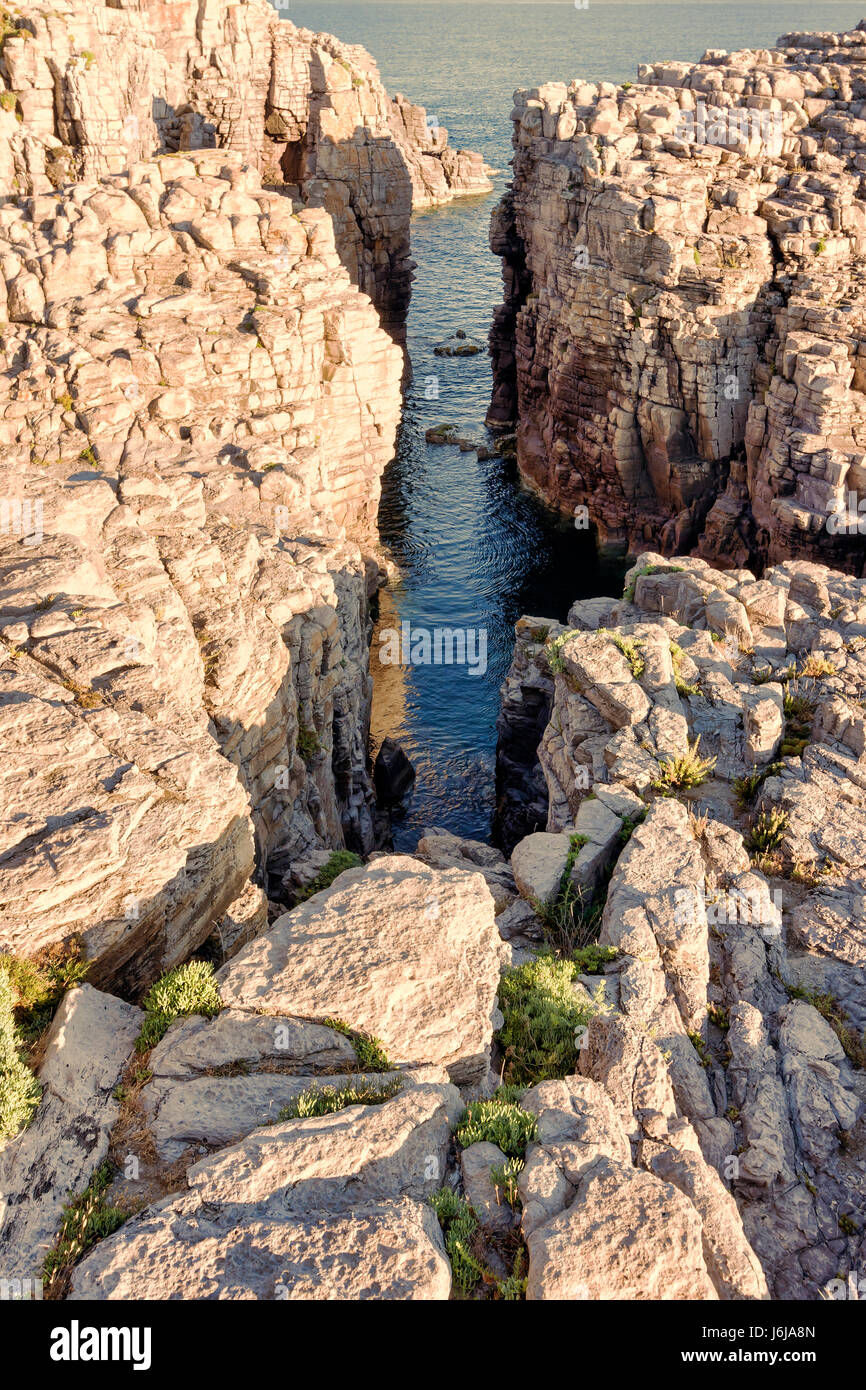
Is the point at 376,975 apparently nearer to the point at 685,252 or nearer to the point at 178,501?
the point at 178,501

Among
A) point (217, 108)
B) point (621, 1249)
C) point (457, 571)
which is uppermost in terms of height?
point (217, 108)

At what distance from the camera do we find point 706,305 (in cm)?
5316

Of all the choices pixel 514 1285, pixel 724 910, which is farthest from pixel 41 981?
pixel 724 910

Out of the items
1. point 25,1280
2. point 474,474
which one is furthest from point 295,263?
point 25,1280

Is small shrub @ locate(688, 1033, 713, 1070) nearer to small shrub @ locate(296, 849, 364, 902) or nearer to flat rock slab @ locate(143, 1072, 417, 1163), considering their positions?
flat rock slab @ locate(143, 1072, 417, 1163)

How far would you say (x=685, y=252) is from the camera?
5416 cm

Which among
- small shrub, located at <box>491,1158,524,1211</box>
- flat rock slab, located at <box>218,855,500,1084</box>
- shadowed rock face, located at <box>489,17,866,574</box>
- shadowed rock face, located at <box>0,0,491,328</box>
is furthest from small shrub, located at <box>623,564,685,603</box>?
shadowed rock face, located at <box>0,0,491,328</box>

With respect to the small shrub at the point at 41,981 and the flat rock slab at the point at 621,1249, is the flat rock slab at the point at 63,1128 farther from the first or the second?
the flat rock slab at the point at 621,1249

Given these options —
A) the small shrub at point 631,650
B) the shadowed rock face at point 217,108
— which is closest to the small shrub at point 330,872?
the small shrub at point 631,650

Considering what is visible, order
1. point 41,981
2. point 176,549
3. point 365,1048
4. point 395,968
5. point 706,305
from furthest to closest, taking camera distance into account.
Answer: point 706,305 < point 176,549 < point 395,968 < point 41,981 < point 365,1048

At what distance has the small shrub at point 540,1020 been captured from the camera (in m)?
16.0

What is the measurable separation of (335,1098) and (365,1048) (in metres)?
1.06

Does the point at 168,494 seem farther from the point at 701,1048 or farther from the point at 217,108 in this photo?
the point at 217,108

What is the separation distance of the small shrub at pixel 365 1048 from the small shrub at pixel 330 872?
10.1m
